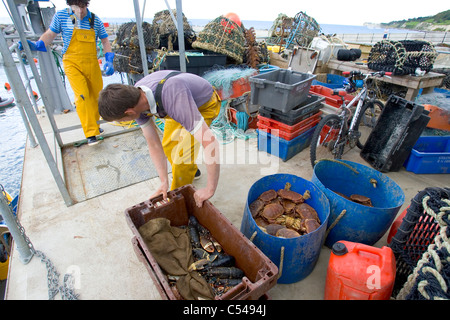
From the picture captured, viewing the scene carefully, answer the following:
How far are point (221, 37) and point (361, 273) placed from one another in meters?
4.48

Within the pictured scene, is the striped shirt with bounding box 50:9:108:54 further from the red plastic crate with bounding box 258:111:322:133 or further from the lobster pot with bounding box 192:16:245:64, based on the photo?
the red plastic crate with bounding box 258:111:322:133

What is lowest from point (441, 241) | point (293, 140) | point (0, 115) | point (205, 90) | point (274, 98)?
point (0, 115)

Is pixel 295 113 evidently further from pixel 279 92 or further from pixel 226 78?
pixel 226 78

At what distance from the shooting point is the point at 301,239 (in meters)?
1.62

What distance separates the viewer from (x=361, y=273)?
1.44 meters

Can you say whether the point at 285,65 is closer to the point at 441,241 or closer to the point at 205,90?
the point at 205,90

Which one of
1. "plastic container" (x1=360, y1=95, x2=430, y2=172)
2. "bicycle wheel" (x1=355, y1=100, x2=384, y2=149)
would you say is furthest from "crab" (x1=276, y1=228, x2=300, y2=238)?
"bicycle wheel" (x1=355, y1=100, x2=384, y2=149)

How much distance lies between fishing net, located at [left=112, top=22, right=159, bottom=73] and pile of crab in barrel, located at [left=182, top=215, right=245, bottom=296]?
440 cm

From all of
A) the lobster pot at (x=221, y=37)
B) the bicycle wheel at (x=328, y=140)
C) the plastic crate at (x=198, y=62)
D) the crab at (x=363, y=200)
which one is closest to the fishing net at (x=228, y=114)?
the plastic crate at (x=198, y=62)

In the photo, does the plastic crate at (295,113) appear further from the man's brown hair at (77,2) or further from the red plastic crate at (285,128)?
the man's brown hair at (77,2)

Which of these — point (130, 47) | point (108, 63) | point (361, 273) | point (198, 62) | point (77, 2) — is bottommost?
point (361, 273)

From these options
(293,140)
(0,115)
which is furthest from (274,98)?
(0,115)

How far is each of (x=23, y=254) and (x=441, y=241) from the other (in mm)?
2862

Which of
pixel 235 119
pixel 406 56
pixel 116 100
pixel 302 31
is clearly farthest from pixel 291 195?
pixel 302 31
